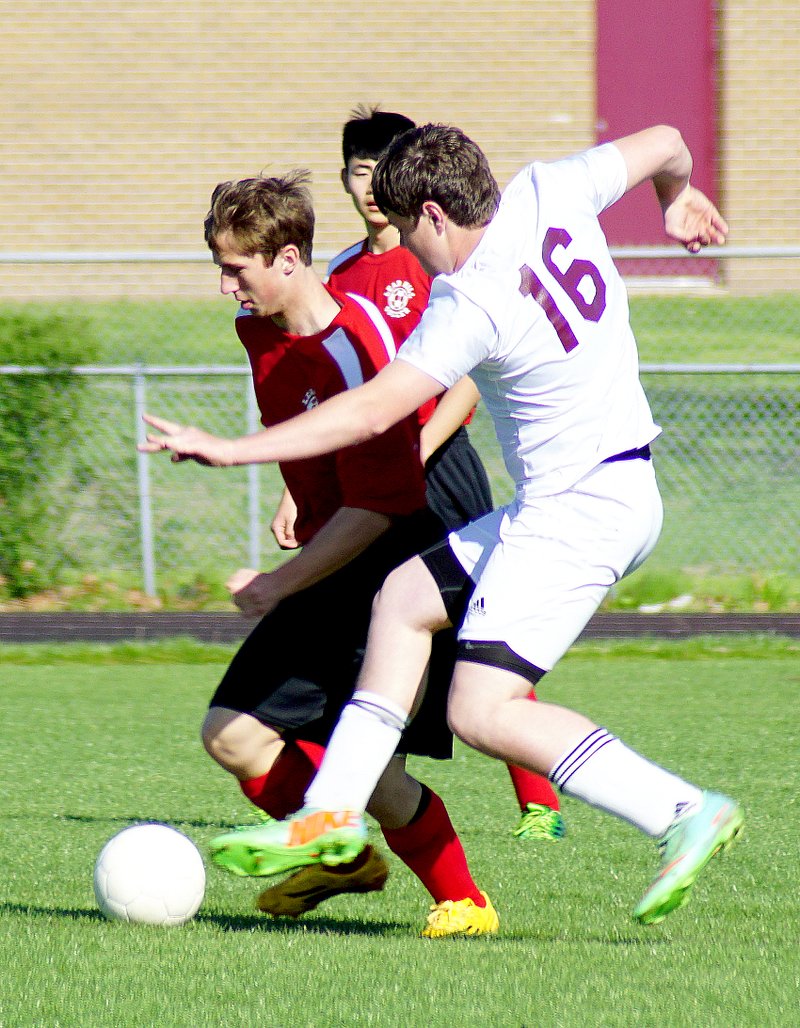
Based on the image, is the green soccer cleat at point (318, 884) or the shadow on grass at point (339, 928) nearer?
the shadow on grass at point (339, 928)

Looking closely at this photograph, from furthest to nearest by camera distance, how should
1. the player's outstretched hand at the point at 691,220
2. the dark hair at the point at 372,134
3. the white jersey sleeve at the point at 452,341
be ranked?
Answer: the dark hair at the point at 372,134
the player's outstretched hand at the point at 691,220
the white jersey sleeve at the point at 452,341

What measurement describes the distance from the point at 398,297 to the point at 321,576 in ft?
6.32

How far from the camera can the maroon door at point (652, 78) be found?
1756cm

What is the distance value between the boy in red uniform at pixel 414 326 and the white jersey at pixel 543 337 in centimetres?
127

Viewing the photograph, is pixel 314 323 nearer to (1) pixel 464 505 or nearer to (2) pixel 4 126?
(1) pixel 464 505

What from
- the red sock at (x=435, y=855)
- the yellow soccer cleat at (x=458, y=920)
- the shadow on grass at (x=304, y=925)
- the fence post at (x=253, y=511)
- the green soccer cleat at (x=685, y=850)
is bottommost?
→ the fence post at (x=253, y=511)

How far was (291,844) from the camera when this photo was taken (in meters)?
3.36

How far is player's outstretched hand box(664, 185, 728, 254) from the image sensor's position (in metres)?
4.17

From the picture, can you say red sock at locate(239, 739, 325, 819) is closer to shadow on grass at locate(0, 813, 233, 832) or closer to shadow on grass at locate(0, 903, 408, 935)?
shadow on grass at locate(0, 903, 408, 935)

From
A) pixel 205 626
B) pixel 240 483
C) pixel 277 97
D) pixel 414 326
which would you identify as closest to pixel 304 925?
pixel 414 326

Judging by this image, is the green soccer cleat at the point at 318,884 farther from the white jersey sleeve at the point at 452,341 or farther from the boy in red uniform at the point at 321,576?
the white jersey sleeve at the point at 452,341

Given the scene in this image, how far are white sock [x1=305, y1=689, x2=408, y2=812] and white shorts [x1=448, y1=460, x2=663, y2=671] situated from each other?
0.28 metres

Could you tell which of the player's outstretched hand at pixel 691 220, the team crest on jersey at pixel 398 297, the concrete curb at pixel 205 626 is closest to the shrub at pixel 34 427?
the concrete curb at pixel 205 626

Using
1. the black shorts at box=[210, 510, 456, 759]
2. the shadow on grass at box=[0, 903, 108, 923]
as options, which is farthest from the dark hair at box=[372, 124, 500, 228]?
the shadow on grass at box=[0, 903, 108, 923]
